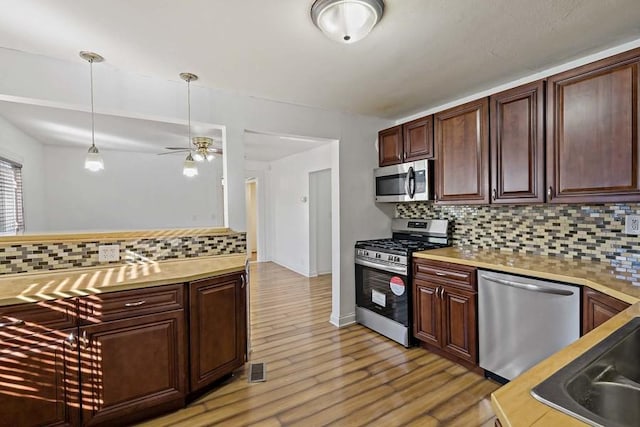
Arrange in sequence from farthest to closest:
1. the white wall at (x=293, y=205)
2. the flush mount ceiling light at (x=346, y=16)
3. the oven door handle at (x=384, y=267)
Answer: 1. the white wall at (x=293, y=205)
2. the oven door handle at (x=384, y=267)
3. the flush mount ceiling light at (x=346, y=16)

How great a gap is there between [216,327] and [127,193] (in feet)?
15.4

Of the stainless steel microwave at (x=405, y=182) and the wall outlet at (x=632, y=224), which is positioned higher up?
the stainless steel microwave at (x=405, y=182)

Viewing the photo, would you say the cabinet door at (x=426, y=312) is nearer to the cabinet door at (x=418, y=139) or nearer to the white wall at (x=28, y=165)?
the cabinet door at (x=418, y=139)

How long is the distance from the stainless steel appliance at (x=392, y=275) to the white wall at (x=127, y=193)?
3.26 meters

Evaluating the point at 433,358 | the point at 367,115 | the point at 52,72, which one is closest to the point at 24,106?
the point at 52,72

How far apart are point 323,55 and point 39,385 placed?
2.60m

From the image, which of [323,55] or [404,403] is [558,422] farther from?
[323,55]

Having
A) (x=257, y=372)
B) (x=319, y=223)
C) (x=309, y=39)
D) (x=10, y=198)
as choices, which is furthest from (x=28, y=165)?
(x=309, y=39)

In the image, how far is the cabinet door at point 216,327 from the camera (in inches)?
80.2

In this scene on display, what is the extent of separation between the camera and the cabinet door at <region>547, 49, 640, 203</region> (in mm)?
1768

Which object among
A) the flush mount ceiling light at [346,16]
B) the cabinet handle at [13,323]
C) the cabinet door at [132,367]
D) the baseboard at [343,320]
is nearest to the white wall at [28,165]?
the cabinet handle at [13,323]

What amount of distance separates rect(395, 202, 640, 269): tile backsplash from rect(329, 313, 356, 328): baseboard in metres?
1.41

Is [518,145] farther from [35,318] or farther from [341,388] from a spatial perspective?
[35,318]

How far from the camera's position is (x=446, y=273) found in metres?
2.49
